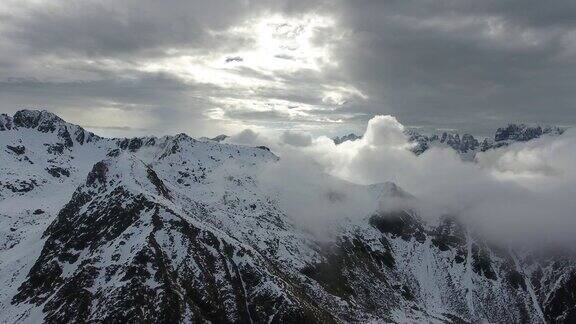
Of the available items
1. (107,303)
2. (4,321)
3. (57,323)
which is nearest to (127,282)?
(107,303)

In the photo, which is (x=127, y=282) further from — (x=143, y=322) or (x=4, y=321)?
(x=4, y=321)

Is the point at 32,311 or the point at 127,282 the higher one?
the point at 127,282

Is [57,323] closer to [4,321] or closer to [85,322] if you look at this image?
[85,322]

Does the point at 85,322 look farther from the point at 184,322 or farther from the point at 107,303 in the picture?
the point at 184,322

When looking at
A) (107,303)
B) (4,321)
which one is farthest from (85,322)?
(4,321)

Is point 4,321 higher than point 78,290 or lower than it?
lower

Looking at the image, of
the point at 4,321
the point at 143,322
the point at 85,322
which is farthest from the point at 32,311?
the point at 143,322

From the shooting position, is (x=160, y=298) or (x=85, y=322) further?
(x=160, y=298)
